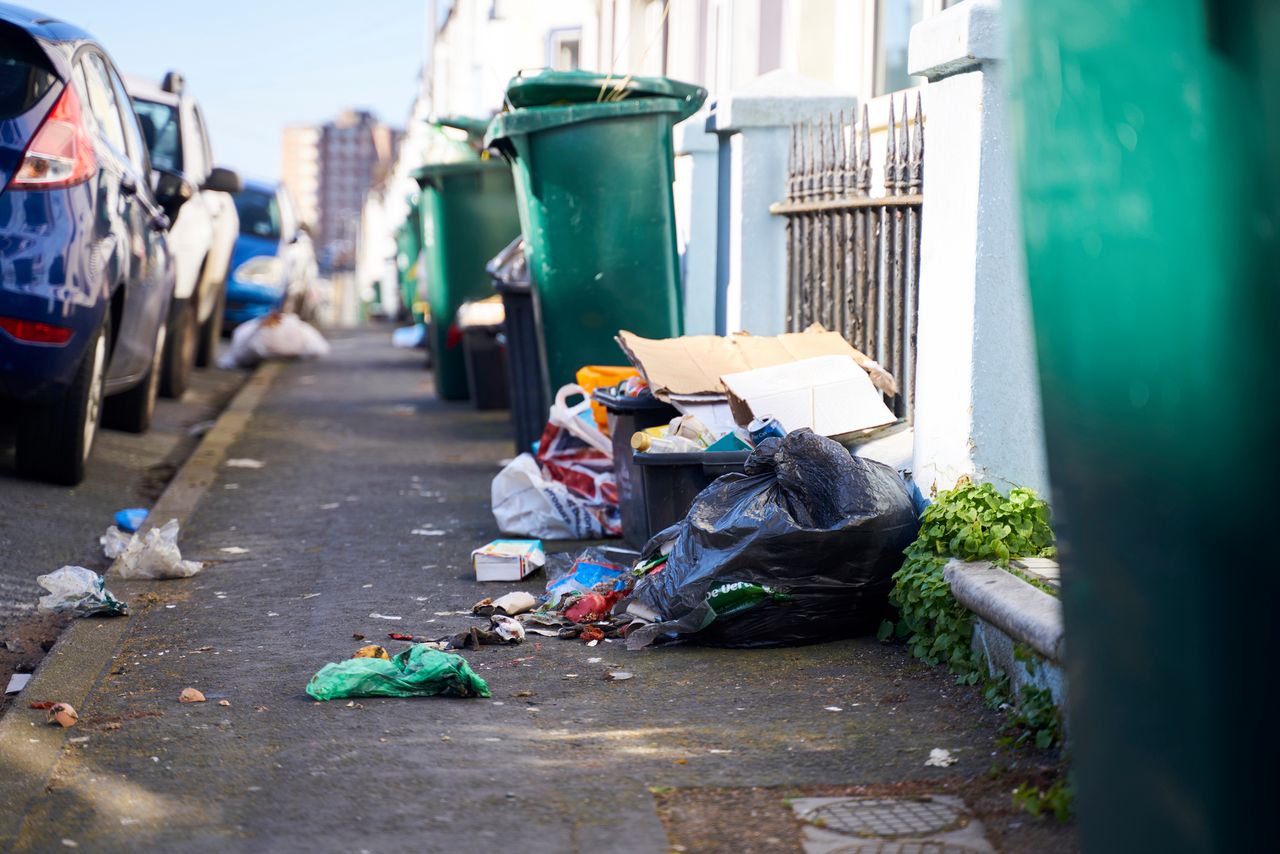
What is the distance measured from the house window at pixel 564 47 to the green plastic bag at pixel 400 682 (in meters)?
14.5

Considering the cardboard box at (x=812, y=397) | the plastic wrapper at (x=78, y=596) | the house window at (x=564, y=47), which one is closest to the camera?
the plastic wrapper at (x=78, y=596)

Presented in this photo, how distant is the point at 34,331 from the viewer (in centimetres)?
593

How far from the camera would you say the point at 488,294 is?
10.9m

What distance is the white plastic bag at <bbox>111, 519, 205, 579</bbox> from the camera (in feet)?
16.8

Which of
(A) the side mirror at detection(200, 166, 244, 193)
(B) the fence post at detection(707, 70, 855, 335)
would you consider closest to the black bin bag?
(B) the fence post at detection(707, 70, 855, 335)

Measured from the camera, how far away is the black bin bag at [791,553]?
13.3ft

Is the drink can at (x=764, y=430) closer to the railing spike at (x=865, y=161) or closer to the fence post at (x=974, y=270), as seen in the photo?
the fence post at (x=974, y=270)

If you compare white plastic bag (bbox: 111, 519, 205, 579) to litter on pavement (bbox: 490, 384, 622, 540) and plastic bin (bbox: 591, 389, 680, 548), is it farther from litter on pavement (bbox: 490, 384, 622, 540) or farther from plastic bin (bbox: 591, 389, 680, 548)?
plastic bin (bbox: 591, 389, 680, 548)

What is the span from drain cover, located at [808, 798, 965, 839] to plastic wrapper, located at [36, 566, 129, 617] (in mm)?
2520

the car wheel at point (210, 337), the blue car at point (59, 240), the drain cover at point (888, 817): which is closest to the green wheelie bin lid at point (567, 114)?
the blue car at point (59, 240)

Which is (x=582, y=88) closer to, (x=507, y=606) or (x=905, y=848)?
(x=507, y=606)

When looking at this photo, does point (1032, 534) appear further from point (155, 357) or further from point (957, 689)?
point (155, 357)


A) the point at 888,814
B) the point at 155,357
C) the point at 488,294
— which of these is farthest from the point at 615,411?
the point at 488,294

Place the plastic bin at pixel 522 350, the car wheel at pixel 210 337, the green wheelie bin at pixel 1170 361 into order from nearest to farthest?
the green wheelie bin at pixel 1170 361
the plastic bin at pixel 522 350
the car wheel at pixel 210 337
